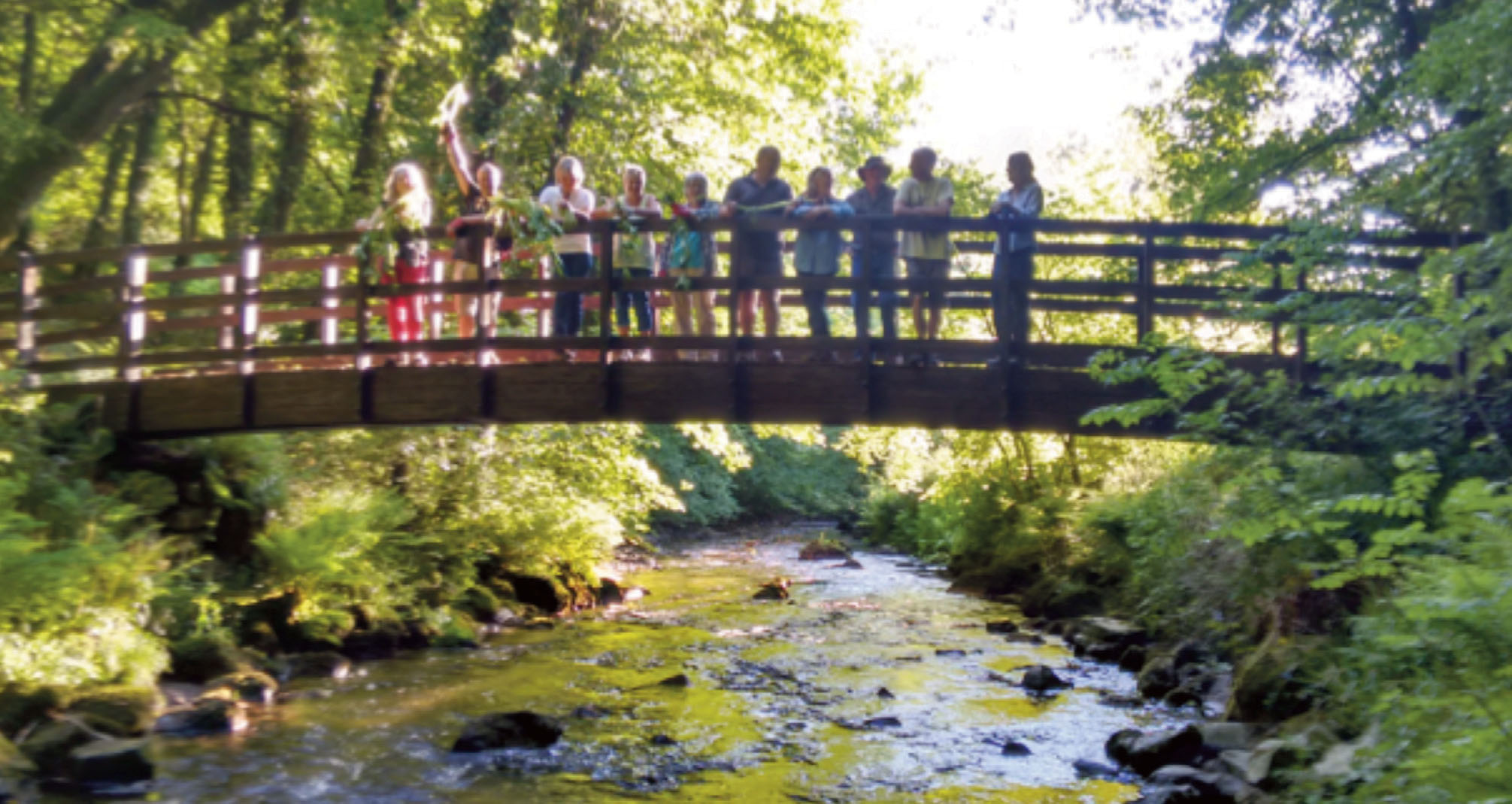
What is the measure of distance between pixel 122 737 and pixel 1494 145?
34.4ft

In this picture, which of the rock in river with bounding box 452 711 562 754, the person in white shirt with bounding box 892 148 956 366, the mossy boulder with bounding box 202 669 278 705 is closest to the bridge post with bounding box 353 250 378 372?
the mossy boulder with bounding box 202 669 278 705

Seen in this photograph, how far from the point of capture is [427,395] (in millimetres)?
11266

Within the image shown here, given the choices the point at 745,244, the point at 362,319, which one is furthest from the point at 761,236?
the point at 362,319

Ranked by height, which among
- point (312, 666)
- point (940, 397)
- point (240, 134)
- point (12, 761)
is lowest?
point (312, 666)

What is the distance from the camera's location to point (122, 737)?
9.16m

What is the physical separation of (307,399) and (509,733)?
380 centimetres

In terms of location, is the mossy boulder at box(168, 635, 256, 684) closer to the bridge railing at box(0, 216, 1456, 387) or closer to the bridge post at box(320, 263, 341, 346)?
the bridge railing at box(0, 216, 1456, 387)

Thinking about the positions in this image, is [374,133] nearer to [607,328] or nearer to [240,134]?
[240,134]

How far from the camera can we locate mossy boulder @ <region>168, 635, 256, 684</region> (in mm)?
11023

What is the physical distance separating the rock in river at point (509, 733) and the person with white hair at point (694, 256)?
3.32m

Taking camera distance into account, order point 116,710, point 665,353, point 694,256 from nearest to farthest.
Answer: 1. point 116,710
2. point 694,256
3. point 665,353

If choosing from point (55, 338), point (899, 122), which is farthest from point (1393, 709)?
point (899, 122)

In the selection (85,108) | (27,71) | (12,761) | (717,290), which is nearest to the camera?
(12,761)

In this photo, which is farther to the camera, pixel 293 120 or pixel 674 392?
pixel 293 120
